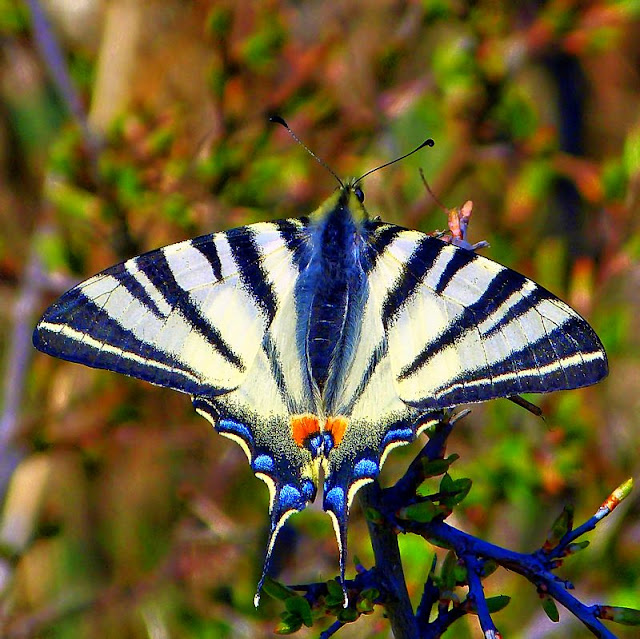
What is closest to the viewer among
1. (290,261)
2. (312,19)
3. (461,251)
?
(461,251)

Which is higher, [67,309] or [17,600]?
[67,309]

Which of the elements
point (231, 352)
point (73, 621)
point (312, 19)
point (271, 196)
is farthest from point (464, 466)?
point (312, 19)

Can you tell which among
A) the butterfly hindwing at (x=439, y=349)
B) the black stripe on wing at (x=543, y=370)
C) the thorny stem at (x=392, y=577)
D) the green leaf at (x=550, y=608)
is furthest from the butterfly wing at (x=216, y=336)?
the green leaf at (x=550, y=608)

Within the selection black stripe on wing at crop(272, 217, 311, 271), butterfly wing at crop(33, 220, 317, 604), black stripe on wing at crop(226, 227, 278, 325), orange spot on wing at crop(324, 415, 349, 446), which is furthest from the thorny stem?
black stripe on wing at crop(272, 217, 311, 271)

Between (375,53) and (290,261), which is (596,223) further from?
(290,261)

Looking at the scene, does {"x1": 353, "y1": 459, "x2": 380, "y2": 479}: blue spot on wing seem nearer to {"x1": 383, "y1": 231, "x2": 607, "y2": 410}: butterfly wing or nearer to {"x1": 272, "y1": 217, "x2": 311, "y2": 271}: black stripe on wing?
{"x1": 383, "y1": 231, "x2": 607, "y2": 410}: butterfly wing

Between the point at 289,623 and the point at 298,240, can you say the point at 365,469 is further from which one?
the point at 298,240

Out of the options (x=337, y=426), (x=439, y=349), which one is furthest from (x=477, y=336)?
(x=337, y=426)

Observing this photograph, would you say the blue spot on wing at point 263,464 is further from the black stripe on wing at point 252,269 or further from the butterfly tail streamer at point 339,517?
the black stripe on wing at point 252,269
